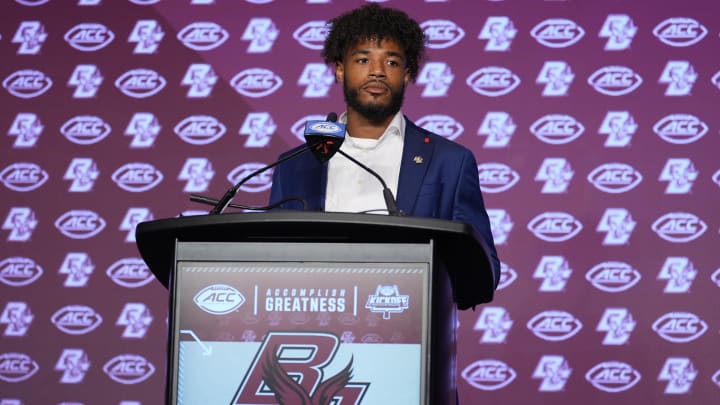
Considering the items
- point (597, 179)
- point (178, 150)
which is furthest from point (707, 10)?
point (178, 150)

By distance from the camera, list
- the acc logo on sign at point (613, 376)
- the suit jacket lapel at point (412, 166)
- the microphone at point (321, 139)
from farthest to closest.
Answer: the acc logo on sign at point (613, 376) → the suit jacket lapel at point (412, 166) → the microphone at point (321, 139)

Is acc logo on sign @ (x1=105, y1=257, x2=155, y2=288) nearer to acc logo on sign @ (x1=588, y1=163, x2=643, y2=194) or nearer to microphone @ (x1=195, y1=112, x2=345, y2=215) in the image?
acc logo on sign @ (x1=588, y1=163, x2=643, y2=194)

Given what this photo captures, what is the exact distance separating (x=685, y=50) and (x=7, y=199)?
3.40m

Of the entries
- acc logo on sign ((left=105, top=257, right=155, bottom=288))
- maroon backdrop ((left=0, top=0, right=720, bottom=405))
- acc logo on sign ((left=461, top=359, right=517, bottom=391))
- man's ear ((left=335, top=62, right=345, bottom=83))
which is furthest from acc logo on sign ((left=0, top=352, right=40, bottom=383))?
man's ear ((left=335, top=62, right=345, bottom=83))

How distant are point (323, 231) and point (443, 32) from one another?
323 cm

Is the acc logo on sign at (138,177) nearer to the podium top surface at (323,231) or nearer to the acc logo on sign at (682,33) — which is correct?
the acc logo on sign at (682,33)

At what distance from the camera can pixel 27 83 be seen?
479 centimetres

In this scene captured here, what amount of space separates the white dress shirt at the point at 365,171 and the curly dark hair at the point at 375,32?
0.23m

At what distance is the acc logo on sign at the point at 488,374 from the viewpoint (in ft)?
14.2

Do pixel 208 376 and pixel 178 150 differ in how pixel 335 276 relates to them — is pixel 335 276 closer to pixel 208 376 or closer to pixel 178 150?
pixel 208 376

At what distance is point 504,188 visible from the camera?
14.6 ft

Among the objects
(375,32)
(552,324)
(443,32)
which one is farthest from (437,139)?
(443,32)

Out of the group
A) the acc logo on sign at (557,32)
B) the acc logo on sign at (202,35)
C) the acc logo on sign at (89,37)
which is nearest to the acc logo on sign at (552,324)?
the acc logo on sign at (557,32)

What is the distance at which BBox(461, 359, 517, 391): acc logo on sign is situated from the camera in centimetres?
434
